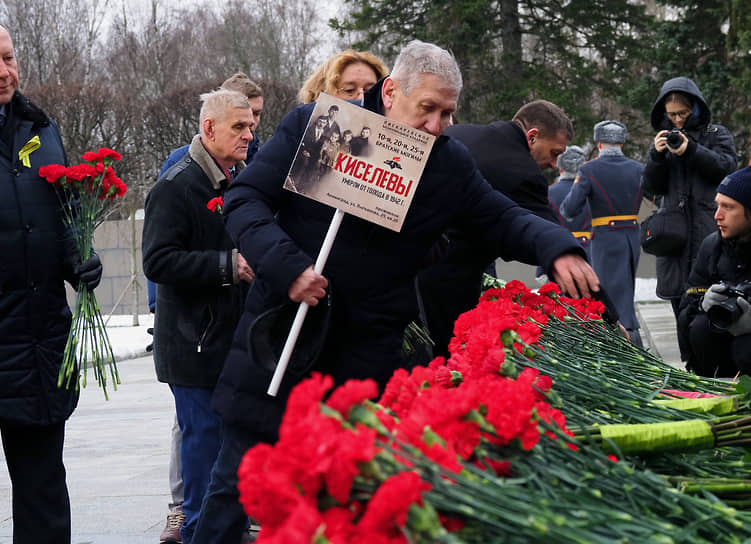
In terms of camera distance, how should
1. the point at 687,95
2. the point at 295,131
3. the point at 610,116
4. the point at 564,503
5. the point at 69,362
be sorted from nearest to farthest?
the point at 564,503 < the point at 295,131 < the point at 69,362 < the point at 687,95 < the point at 610,116

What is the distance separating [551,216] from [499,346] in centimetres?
207

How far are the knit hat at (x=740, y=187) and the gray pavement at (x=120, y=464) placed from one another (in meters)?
3.09

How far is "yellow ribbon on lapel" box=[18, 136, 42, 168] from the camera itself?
12.3ft

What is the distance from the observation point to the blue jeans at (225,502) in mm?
3266

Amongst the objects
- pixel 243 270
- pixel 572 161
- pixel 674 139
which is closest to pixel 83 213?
pixel 243 270

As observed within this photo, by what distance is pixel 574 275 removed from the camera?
2.95 meters

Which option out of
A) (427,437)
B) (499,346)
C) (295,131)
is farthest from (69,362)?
(427,437)

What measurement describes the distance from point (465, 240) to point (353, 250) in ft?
3.32

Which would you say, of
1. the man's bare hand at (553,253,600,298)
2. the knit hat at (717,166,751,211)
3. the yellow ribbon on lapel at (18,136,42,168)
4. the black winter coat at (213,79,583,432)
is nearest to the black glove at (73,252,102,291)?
the yellow ribbon on lapel at (18,136,42,168)

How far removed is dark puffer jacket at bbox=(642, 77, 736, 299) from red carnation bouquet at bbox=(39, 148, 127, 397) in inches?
166

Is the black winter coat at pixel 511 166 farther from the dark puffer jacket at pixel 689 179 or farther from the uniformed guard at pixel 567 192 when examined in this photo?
the uniformed guard at pixel 567 192

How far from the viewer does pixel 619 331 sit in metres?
3.38

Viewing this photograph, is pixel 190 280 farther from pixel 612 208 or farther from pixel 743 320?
pixel 612 208

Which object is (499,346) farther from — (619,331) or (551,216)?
(551,216)
